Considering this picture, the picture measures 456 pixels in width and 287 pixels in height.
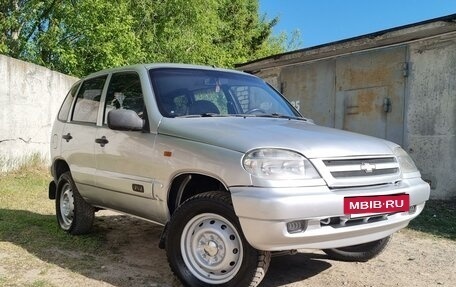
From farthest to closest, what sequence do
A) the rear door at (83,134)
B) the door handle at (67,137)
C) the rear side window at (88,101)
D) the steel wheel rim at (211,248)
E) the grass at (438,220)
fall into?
the grass at (438,220) → the door handle at (67,137) → the rear side window at (88,101) → the rear door at (83,134) → the steel wheel rim at (211,248)

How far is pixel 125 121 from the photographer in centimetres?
407

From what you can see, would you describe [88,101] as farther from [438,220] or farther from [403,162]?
[438,220]

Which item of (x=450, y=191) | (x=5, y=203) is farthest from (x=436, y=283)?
(x=5, y=203)

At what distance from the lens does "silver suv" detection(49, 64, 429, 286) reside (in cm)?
323

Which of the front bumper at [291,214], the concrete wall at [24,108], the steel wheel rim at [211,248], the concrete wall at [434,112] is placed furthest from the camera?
the concrete wall at [24,108]

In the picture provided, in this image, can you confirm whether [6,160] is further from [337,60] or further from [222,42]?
[222,42]

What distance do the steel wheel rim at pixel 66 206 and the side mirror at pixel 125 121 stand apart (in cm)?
180

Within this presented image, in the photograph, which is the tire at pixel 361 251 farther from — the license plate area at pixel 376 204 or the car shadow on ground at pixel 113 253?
the license plate area at pixel 376 204

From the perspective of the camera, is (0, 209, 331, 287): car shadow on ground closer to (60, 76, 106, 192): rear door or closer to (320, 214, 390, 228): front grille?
(60, 76, 106, 192): rear door

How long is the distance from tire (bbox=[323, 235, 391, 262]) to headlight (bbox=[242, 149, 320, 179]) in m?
1.69

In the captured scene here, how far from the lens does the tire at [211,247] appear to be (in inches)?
134

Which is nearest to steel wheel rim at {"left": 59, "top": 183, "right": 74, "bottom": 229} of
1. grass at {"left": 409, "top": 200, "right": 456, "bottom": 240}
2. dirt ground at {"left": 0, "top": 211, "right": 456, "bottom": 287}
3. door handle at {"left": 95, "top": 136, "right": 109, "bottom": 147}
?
dirt ground at {"left": 0, "top": 211, "right": 456, "bottom": 287}

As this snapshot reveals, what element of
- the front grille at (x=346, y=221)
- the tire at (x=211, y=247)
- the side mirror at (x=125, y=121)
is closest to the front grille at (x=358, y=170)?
the front grille at (x=346, y=221)

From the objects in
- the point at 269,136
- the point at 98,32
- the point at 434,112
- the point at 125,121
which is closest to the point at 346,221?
the point at 269,136
